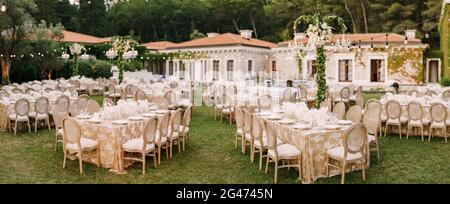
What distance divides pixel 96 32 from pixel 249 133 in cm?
4207

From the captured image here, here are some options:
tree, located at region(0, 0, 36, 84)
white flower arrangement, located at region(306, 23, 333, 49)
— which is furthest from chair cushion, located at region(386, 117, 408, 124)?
tree, located at region(0, 0, 36, 84)

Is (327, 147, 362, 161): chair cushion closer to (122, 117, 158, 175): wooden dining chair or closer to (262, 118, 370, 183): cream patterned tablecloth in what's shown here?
(262, 118, 370, 183): cream patterned tablecloth

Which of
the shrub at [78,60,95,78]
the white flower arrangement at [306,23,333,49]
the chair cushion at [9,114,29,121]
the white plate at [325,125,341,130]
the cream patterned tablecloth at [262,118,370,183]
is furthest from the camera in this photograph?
the shrub at [78,60,95,78]

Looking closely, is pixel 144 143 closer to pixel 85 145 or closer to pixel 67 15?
pixel 85 145

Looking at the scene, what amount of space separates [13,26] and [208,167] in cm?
1577

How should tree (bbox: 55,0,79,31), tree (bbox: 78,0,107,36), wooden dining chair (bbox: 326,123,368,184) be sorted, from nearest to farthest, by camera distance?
wooden dining chair (bbox: 326,123,368,184)
tree (bbox: 55,0,79,31)
tree (bbox: 78,0,107,36)

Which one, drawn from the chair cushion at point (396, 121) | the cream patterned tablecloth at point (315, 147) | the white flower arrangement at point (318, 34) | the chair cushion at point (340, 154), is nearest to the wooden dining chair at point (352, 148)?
the chair cushion at point (340, 154)

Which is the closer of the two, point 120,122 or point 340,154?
point 340,154

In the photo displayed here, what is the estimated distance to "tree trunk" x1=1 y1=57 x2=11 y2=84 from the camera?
2048 cm

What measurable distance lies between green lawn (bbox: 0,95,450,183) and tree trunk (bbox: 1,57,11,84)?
42.0ft

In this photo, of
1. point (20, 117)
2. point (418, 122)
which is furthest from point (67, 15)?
point (418, 122)

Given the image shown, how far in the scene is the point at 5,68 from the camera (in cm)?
2086

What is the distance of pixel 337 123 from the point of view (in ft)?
23.2

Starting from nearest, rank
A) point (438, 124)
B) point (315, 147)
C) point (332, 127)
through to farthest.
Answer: point (315, 147) → point (332, 127) → point (438, 124)
